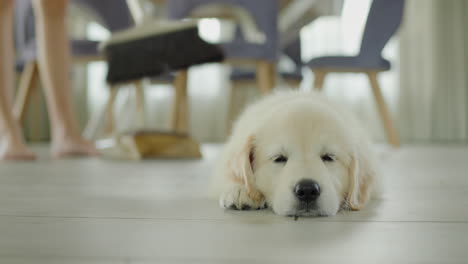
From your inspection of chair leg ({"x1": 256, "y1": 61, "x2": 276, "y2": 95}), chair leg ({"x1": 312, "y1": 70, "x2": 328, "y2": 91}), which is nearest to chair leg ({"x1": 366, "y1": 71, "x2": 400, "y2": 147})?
chair leg ({"x1": 312, "y1": 70, "x2": 328, "y2": 91})

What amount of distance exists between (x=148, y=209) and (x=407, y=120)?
4.97 meters

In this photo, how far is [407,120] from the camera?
5523mm

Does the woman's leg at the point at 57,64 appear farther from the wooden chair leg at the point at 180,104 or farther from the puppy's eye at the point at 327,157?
the puppy's eye at the point at 327,157

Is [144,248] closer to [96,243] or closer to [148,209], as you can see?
[96,243]

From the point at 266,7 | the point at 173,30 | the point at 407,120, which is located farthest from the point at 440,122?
the point at 173,30

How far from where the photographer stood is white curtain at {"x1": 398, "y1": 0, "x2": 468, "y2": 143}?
5477 millimetres

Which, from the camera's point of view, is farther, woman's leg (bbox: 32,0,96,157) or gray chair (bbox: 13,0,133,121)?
gray chair (bbox: 13,0,133,121)

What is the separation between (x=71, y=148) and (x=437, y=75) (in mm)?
4293

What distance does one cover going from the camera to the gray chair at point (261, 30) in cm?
283

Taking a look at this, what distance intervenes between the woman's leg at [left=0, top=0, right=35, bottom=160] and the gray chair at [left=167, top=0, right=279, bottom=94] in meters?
1.03

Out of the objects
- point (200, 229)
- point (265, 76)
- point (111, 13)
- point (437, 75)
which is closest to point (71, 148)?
point (265, 76)

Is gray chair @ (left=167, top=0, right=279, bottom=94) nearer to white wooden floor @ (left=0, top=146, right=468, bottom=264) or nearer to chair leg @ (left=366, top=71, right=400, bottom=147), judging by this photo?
chair leg @ (left=366, top=71, right=400, bottom=147)

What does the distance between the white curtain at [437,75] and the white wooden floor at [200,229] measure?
436cm

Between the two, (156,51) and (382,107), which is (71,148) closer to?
(156,51)
